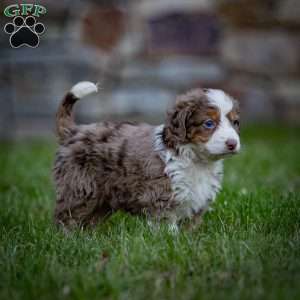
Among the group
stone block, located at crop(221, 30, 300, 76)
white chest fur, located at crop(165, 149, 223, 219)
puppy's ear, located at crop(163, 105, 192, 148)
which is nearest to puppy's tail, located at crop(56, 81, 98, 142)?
puppy's ear, located at crop(163, 105, 192, 148)

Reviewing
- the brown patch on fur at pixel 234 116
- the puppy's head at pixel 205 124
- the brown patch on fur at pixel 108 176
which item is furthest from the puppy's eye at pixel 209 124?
the brown patch on fur at pixel 108 176

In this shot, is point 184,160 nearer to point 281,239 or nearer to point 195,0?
point 281,239

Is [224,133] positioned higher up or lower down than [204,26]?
lower down

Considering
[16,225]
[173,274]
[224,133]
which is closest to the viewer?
[173,274]

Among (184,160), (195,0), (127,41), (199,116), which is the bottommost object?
(184,160)

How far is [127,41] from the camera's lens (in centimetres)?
905

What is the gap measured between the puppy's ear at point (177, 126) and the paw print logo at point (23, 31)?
Answer: 108 centimetres

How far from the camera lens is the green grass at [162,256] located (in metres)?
2.78

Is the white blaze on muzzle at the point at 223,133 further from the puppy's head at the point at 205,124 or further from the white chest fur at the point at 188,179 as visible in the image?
the white chest fur at the point at 188,179

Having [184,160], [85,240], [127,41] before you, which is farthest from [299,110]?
[85,240]

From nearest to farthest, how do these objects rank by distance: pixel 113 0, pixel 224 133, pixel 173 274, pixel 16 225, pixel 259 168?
1. pixel 173 274
2. pixel 224 133
3. pixel 16 225
4. pixel 259 168
5. pixel 113 0

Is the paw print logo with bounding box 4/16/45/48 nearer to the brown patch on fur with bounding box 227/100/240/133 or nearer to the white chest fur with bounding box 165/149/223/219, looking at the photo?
the white chest fur with bounding box 165/149/223/219

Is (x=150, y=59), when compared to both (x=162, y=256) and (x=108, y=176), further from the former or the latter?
(x=162, y=256)

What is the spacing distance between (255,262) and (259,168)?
3.51 metres
